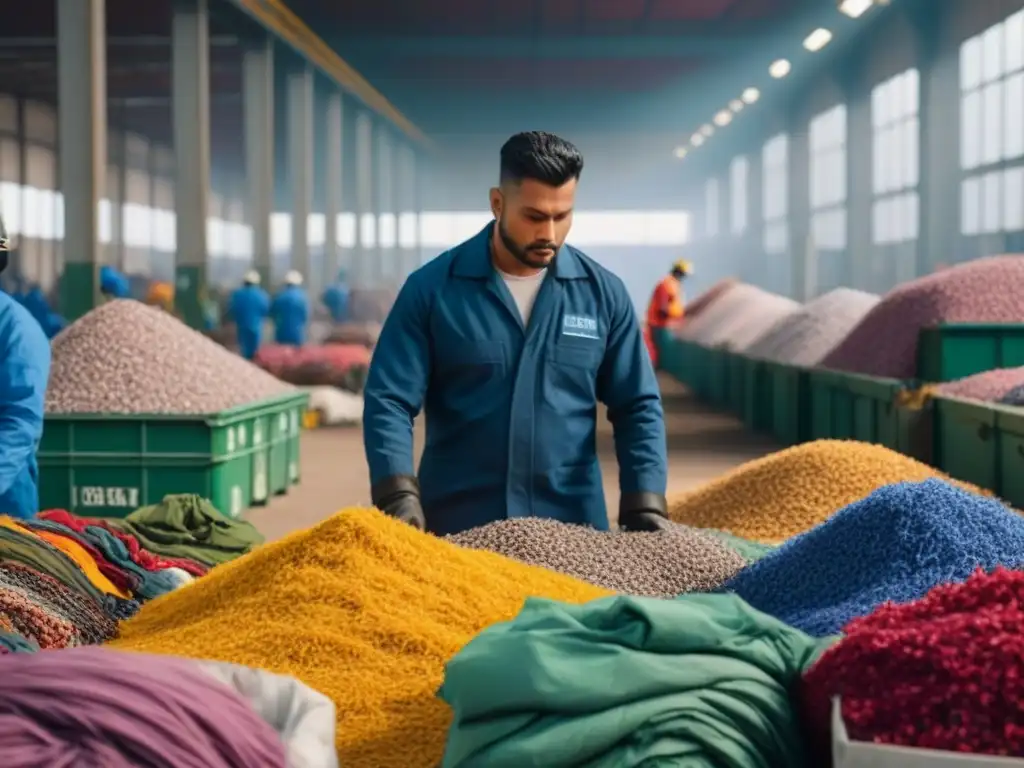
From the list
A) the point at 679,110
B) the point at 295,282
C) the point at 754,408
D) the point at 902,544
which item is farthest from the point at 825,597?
the point at 679,110

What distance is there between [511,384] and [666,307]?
15.8 meters

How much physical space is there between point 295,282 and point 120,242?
62.8 feet

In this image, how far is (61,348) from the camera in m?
7.65

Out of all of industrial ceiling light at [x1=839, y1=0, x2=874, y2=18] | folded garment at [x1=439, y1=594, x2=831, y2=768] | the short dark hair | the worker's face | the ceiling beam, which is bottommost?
folded garment at [x1=439, y1=594, x2=831, y2=768]

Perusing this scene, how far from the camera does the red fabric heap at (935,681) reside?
1867 millimetres

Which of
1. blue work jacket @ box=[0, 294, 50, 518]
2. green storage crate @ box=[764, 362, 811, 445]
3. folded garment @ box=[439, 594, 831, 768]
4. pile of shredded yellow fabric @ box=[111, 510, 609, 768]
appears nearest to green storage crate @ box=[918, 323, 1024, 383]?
green storage crate @ box=[764, 362, 811, 445]

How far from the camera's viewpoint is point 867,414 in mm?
8609

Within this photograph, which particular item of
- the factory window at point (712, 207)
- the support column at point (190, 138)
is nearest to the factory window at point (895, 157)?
the support column at point (190, 138)

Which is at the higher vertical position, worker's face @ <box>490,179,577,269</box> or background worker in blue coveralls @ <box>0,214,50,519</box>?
worker's face @ <box>490,179,577,269</box>

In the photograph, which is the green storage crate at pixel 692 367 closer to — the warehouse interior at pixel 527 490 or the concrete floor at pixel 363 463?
the warehouse interior at pixel 527 490

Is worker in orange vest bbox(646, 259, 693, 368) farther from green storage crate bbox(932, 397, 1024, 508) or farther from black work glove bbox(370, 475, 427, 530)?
black work glove bbox(370, 475, 427, 530)

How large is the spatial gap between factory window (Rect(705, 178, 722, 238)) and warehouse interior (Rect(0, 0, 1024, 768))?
2174cm

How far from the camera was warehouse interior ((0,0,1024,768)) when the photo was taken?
6.59ft

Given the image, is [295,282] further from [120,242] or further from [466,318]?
[120,242]
